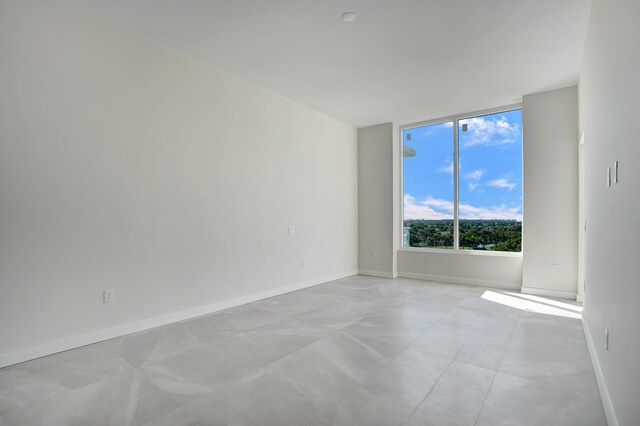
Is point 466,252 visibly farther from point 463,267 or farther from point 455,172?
point 455,172

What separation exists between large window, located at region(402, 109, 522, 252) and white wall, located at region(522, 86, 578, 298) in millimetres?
460

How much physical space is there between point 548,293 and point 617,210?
11.8 ft

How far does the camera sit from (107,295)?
313 centimetres

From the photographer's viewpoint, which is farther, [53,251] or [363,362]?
[53,251]

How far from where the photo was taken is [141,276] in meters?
3.39

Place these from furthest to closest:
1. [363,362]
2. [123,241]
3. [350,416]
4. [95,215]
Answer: [123,241]
[95,215]
[363,362]
[350,416]

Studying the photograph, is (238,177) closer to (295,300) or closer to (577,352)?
(295,300)

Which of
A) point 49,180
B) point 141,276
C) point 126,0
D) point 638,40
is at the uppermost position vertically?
point 126,0

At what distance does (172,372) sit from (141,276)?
129cm

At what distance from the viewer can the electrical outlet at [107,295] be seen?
10.2 ft

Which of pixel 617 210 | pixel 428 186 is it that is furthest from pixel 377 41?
pixel 428 186

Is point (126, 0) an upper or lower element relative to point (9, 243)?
upper

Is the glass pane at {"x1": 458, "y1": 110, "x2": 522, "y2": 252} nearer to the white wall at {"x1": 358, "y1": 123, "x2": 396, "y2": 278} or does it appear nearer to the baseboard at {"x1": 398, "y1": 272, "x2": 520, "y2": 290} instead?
the baseboard at {"x1": 398, "y1": 272, "x2": 520, "y2": 290}

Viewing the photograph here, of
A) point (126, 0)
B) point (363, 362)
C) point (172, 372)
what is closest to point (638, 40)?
point (363, 362)
